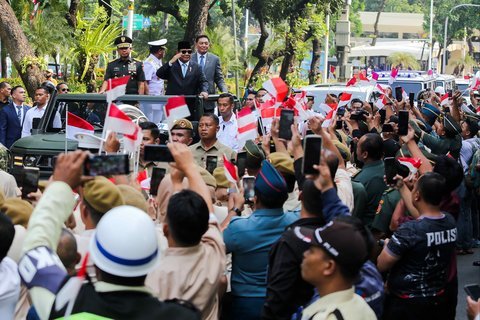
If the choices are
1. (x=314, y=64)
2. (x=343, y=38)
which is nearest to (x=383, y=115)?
(x=343, y=38)

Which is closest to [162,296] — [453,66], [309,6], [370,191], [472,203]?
[370,191]

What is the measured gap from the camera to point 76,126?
8.72 meters

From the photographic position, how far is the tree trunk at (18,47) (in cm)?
2147

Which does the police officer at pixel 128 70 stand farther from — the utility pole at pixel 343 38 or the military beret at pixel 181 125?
the utility pole at pixel 343 38

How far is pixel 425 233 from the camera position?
6.59 metres

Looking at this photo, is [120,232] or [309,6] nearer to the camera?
[120,232]

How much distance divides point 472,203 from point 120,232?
11.1m

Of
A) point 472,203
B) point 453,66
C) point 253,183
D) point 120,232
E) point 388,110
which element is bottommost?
point 453,66

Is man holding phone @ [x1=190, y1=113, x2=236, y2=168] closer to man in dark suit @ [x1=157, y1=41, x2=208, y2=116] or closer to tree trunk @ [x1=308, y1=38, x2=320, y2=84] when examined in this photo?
man in dark suit @ [x1=157, y1=41, x2=208, y2=116]

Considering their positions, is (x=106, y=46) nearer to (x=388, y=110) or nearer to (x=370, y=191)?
(x=388, y=110)

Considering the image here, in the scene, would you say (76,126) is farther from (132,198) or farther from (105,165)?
(105,165)

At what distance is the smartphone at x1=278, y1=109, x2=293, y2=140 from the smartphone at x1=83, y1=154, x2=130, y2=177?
12.0 ft

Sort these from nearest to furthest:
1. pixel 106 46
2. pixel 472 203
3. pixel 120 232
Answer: pixel 120 232 → pixel 472 203 → pixel 106 46

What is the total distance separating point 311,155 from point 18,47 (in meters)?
17.6
